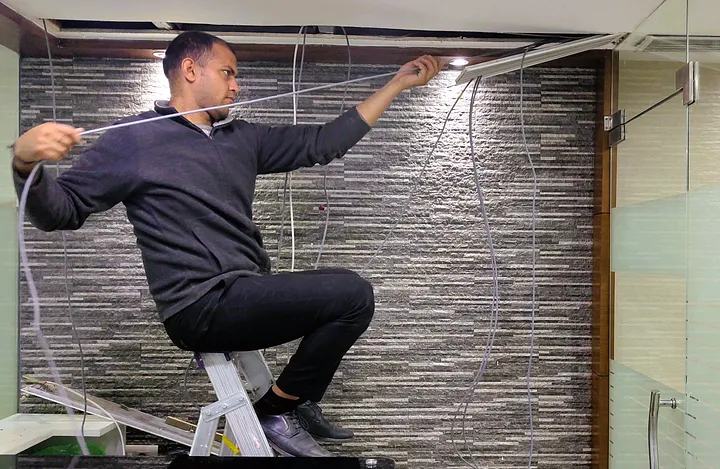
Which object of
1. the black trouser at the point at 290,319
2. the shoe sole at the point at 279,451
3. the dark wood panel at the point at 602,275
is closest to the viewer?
the black trouser at the point at 290,319

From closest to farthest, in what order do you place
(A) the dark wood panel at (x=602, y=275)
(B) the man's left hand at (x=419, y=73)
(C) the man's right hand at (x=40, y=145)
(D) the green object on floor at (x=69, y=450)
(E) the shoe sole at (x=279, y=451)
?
1. (C) the man's right hand at (x=40, y=145)
2. (E) the shoe sole at (x=279, y=451)
3. (B) the man's left hand at (x=419, y=73)
4. (D) the green object on floor at (x=69, y=450)
5. (A) the dark wood panel at (x=602, y=275)

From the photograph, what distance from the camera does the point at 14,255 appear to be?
156 cm

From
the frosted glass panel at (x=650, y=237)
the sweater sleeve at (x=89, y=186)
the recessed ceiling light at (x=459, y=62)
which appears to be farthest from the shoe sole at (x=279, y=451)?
the recessed ceiling light at (x=459, y=62)

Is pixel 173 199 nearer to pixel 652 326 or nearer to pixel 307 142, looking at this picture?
pixel 307 142

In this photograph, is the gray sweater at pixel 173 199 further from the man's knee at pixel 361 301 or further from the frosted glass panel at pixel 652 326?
the frosted glass panel at pixel 652 326

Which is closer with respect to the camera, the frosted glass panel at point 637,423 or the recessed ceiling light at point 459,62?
the frosted glass panel at point 637,423

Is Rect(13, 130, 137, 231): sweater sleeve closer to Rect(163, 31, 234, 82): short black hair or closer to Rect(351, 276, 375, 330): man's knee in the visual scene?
Rect(163, 31, 234, 82): short black hair

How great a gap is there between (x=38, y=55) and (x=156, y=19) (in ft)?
1.58

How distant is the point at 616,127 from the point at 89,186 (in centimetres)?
128

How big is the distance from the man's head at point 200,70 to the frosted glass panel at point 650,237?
0.96m

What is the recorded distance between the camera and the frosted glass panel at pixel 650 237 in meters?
1.19

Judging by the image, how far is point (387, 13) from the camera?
4.20 ft

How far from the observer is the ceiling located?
48.1 inches

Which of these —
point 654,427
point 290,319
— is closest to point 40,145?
point 290,319
